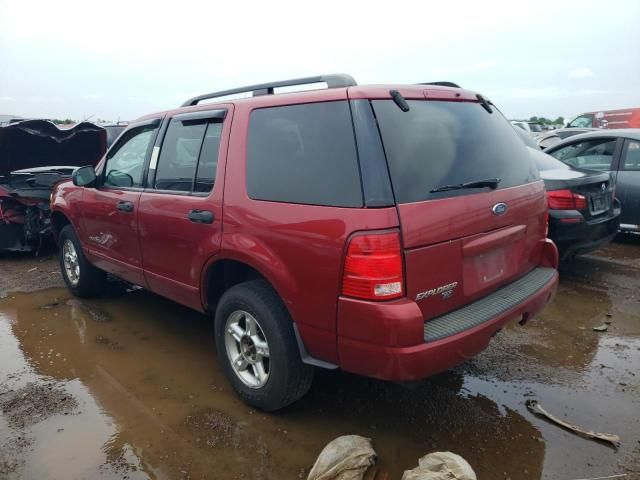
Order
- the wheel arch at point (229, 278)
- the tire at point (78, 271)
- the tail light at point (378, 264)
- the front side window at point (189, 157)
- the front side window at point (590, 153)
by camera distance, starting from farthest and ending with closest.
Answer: the front side window at point (590, 153) < the tire at point (78, 271) < the front side window at point (189, 157) < the wheel arch at point (229, 278) < the tail light at point (378, 264)

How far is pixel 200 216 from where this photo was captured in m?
3.13

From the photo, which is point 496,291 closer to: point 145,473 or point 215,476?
point 215,476

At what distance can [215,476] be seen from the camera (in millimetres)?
2514

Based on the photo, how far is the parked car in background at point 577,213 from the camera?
4.97 m

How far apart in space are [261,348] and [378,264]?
1.02m

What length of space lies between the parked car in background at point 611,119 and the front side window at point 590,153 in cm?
1307

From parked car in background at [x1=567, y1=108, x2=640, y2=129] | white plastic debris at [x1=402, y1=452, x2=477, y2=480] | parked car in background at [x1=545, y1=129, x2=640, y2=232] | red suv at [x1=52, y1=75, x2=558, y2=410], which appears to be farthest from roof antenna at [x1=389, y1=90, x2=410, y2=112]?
parked car in background at [x1=567, y1=108, x2=640, y2=129]

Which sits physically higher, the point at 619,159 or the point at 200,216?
the point at 200,216

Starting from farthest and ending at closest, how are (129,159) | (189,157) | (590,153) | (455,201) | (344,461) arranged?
(590,153) < (129,159) < (189,157) < (455,201) < (344,461)

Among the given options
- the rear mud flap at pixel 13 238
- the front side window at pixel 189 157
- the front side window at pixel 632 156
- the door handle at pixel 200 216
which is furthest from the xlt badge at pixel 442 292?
the rear mud flap at pixel 13 238

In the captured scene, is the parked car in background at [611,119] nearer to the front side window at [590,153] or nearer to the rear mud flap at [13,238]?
the front side window at [590,153]

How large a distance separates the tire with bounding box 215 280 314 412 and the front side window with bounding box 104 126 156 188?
148 centimetres

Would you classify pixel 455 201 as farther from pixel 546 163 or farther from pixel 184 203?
pixel 546 163

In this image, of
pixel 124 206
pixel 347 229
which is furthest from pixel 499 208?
pixel 124 206
